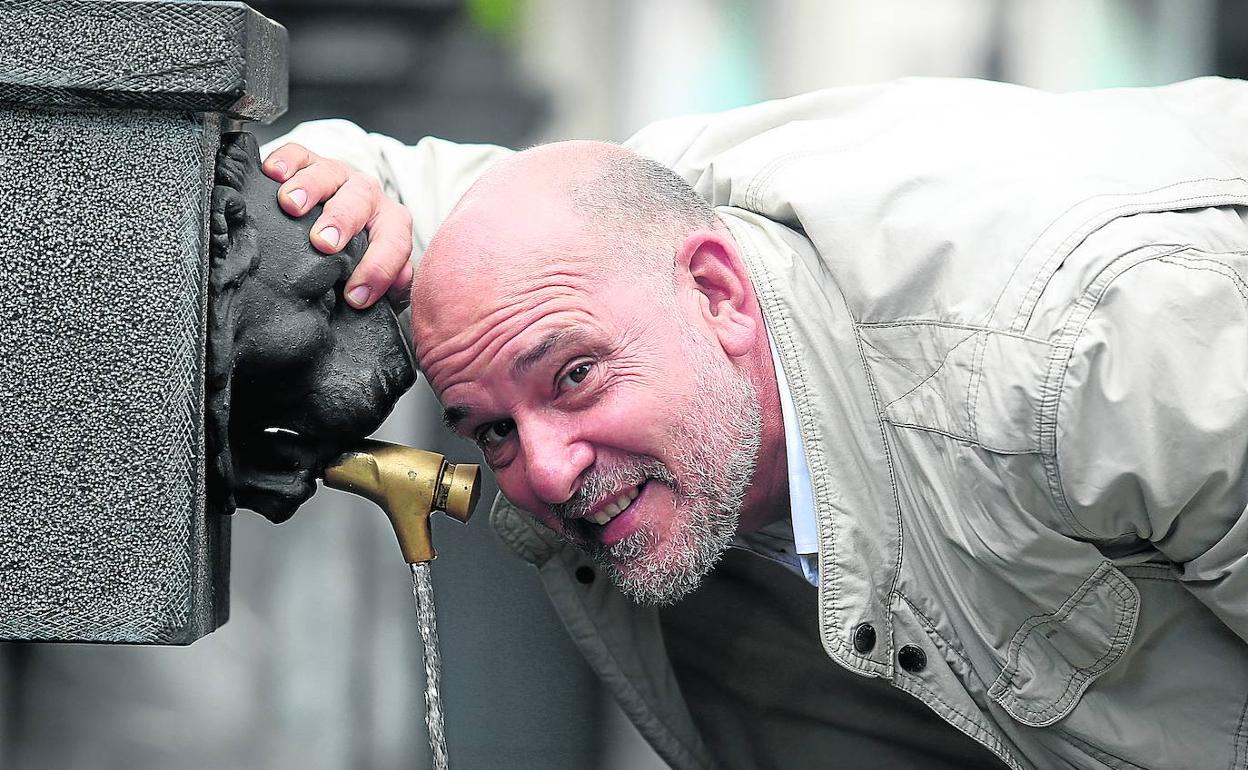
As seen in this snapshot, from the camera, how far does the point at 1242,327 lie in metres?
1.29

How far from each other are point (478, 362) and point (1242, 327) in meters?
0.81

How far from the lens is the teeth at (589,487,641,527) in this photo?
1.52 metres

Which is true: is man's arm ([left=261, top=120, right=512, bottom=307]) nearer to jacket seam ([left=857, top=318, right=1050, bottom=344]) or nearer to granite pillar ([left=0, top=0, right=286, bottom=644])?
granite pillar ([left=0, top=0, right=286, bottom=644])

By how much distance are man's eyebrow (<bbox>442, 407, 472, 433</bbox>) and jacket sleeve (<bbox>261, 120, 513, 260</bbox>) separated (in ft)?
1.04

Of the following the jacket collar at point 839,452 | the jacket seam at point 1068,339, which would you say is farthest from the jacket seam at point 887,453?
the jacket seam at point 1068,339

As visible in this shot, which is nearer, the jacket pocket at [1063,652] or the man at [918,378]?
the man at [918,378]

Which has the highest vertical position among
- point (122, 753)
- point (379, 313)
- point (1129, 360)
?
point (1129, 360)

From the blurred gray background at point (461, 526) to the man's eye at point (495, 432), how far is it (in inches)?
33.1

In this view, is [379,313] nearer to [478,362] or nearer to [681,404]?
[478,362]

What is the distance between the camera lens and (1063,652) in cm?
148

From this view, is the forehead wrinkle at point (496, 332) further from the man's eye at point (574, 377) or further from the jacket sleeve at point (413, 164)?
the jacket sleeve at point (413, 164)

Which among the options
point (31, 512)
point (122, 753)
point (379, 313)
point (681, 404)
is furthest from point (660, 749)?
point (122, 753)

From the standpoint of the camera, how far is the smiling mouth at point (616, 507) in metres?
1.52

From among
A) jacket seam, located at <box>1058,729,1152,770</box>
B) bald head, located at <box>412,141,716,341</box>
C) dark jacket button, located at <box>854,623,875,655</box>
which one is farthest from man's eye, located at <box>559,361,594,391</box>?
jacket seam, located at <box>1058,729,1152,770</box>
